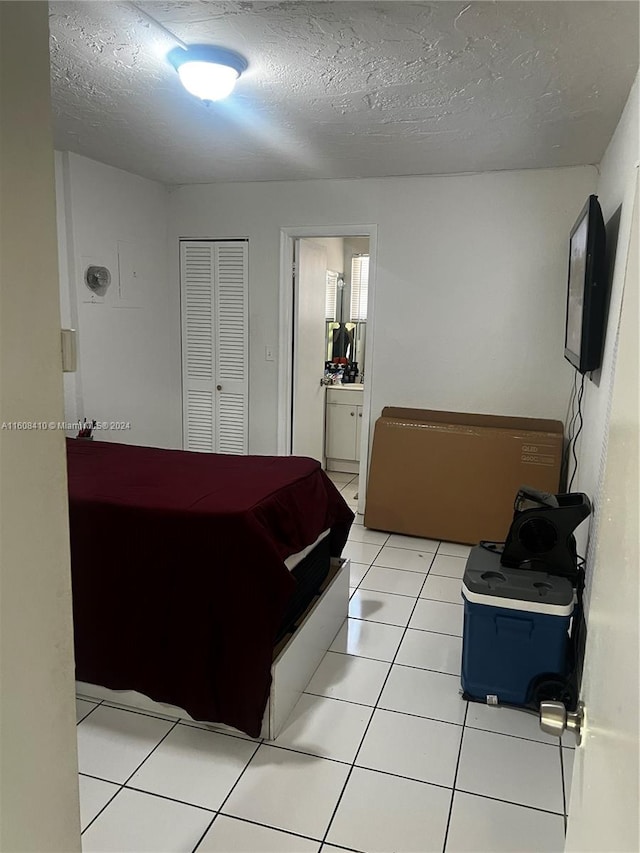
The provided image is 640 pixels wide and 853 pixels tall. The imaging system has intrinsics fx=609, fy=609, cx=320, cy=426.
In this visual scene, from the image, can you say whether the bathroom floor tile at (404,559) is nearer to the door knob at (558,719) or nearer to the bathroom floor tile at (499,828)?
the bathroom floor tile at (499,828)

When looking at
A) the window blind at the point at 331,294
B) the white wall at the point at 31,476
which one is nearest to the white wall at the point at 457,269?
the window blind at the point at 331,294

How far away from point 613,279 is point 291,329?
2694 mm

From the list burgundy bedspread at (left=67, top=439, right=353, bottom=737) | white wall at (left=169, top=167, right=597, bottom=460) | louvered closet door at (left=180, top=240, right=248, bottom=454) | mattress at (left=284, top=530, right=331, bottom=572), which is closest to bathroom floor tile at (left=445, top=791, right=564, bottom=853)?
burgundy bedspread at (left=67, top=439, right=353, bottom=737)

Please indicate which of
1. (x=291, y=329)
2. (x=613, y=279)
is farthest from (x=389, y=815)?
(x=291, y=329)

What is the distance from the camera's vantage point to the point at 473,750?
2240 mm

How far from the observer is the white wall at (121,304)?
154 inches

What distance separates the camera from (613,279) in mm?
2572

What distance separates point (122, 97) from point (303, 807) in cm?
300

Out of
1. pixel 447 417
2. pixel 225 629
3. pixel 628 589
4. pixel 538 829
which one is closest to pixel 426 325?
pixel 447 417

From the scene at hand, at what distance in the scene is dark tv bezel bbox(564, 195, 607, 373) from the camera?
2.53 metres

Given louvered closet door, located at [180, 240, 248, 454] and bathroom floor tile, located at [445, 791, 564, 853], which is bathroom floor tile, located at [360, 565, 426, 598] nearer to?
bathroom floor tile, located at [445, 791, 564, 853]

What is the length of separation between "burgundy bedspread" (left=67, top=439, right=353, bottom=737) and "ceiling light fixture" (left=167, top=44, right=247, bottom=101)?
1.59 m

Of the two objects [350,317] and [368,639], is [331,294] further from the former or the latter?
[368,639]

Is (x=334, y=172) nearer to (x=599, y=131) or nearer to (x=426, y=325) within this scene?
(x=426, y=325)
